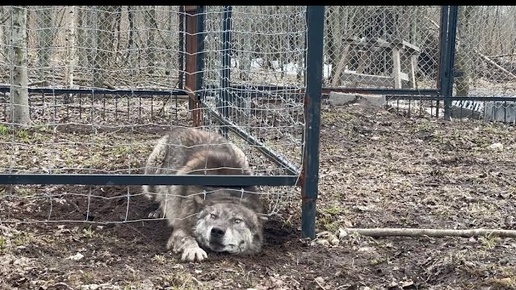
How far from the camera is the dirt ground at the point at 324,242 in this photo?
161 inches

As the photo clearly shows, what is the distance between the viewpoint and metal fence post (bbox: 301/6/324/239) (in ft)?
15.1

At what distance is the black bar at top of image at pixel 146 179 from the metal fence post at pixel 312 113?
12 cm

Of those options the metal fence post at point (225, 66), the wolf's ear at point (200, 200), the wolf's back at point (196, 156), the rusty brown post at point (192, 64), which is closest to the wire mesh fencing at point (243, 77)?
the metal fence post at point (225, 66)

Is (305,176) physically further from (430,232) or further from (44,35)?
(44,35)

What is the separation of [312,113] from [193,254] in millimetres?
1235

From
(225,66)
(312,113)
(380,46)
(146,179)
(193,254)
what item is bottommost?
(193,254)

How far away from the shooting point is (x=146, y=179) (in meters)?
4.69

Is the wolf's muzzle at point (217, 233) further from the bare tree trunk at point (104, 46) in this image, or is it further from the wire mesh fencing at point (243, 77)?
the bare tree trunk at point (104, 46)

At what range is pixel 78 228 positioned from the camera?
5.05 meters

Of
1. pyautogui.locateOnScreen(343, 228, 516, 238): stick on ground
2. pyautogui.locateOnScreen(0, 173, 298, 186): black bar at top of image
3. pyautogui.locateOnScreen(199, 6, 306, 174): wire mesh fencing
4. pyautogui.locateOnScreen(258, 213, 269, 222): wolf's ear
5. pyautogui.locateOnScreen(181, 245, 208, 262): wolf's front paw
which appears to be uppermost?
pyautogui.locateOnScreen(199, 6, 306, 174): wire mesh fencing

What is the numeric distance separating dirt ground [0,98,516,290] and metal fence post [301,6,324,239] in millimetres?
236

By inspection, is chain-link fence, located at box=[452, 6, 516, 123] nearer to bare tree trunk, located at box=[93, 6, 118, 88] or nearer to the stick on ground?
bare tree trunk, located at box=[93, 6, 118, 88]

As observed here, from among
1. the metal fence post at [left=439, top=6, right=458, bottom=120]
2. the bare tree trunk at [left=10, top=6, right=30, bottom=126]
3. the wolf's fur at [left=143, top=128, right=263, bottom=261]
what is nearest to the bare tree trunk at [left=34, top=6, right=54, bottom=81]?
the bare tree trunk at [left=10, top=6, right=30, bottom=126]

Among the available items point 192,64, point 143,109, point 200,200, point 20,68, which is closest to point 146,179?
point 200,200
